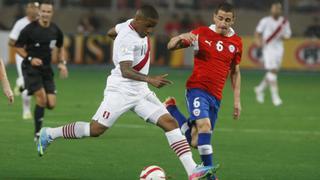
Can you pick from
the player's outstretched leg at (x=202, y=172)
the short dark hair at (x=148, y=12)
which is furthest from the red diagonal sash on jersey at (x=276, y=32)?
the player's outstretched leg at (x=202, y=172)

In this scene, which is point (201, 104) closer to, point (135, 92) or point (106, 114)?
point (135, 92)

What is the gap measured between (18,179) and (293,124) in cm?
926

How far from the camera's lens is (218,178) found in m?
12.6

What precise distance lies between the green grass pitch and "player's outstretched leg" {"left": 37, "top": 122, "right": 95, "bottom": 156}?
404 millimetres

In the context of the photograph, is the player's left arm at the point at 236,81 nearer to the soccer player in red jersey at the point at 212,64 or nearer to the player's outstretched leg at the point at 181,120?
the soccer player in red jersey at the point at 212,64

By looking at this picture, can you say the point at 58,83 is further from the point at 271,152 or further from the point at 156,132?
the point at 271,152

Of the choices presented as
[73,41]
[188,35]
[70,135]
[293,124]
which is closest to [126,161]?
[70,135]

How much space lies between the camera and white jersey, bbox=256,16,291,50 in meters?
26.0

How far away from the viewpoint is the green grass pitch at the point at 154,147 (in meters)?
13.1

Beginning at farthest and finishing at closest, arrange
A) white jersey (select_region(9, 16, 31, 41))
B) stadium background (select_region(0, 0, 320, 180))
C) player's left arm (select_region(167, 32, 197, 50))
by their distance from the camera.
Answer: white jersey (select_region(9, 16, 31, 41)) < stadium background (select_region(0, 0, 320, 180)) < player's left arm (select_region(167, 32, 197, 50))

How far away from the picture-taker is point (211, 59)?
1276 centimetres

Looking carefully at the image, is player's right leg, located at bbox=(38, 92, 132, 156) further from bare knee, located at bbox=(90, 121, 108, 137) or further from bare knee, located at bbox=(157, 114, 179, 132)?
bare knee, located at bbox=(157, 114, 179, 132)

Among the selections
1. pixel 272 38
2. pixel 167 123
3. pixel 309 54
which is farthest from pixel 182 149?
pixel 309 54

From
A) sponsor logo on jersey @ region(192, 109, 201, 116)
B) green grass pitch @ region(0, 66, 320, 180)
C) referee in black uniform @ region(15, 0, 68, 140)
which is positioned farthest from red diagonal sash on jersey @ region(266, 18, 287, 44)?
sponsor logo on jersey @ region(192, 109, 201, 116)
